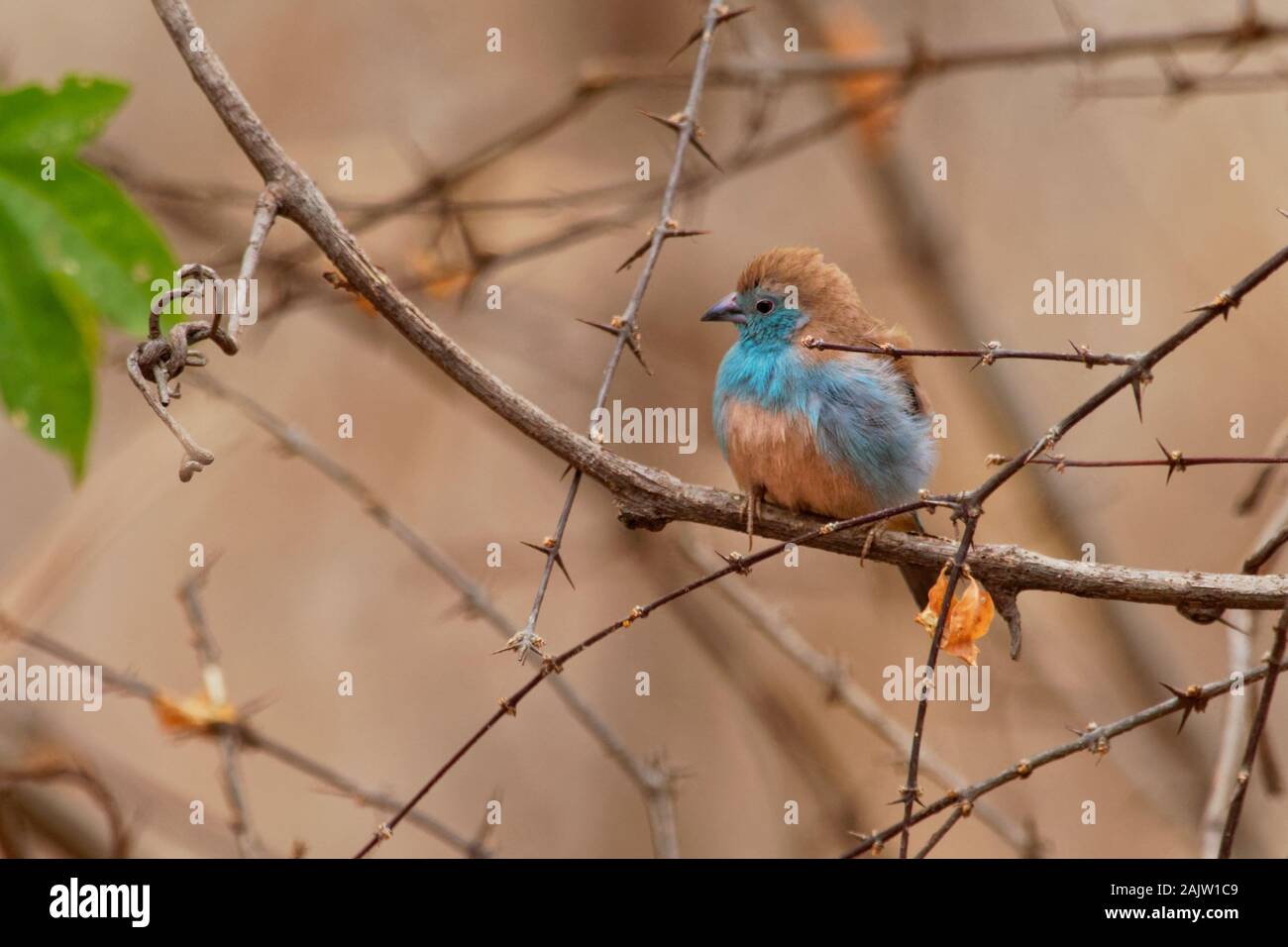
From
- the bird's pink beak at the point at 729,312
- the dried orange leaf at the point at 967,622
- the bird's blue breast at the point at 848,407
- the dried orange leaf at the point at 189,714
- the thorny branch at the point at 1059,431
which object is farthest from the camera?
the bird's pink beak at the point at 729,312

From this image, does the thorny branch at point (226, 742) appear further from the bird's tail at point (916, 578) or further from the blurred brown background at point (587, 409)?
the blurred brown background at point (587, 409)

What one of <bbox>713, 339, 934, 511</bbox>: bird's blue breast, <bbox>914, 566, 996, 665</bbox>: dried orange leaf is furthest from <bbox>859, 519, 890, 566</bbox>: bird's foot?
<bbox>713, 339, 934, 511</bbox>: bird's blue breast

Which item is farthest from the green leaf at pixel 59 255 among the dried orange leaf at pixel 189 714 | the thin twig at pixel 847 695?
the thin twig at pixel 847 695

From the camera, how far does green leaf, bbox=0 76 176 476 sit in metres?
2.54

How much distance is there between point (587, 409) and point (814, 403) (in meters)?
3.06

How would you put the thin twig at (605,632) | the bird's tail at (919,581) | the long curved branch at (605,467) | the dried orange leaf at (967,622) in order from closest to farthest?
the thin twig at (605,632) < the long curved branch at (605,467) < the dried orange leaf at (967,622) < the bird's tail at (919,581)

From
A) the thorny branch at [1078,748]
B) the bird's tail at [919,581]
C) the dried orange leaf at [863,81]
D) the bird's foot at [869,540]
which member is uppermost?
the dried orange leaf at [863,81]

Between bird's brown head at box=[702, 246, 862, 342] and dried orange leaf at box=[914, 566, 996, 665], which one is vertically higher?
bird's brown head at box=[702, 246, 862, 342]

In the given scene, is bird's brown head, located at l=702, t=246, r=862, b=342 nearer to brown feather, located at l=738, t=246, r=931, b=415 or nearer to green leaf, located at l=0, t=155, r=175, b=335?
brown feather, located at l=738, t=246, r=931, b=415

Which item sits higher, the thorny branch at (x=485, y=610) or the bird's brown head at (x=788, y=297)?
the bird's brown head at (x=788, y=297)

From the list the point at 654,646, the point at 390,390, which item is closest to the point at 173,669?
the point at 390,390

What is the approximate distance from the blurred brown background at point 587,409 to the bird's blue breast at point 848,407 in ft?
6.73

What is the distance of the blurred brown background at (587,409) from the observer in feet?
21.8

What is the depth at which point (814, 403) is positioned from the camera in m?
3.92
